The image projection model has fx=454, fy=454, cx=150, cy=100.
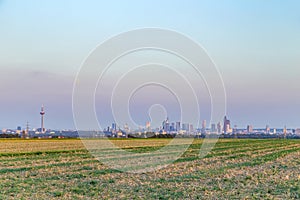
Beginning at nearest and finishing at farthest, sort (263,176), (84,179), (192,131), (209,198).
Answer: (209,198), (84,179), (263,176), (192,131)

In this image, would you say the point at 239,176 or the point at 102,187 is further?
the point at 239,176

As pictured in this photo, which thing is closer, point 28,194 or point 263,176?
point 28,194

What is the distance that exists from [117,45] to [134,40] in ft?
3.61

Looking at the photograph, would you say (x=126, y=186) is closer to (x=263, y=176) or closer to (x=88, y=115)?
(x=263, y=176)

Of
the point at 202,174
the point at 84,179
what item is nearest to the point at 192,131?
the point at 202,174

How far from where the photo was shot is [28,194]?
38.2 ft

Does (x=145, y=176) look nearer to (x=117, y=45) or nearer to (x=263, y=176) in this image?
(x=263, y=176)

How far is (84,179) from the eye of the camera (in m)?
14.7

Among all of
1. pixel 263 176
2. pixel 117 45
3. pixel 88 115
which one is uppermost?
pixel 117 45

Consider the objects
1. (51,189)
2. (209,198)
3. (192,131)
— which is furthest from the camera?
(192,131)

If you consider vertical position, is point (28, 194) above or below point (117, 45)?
below

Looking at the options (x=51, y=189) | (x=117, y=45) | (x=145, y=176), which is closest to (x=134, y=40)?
(x=117, y=45)

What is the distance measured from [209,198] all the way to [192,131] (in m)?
22.0

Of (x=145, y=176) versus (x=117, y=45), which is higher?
(x=117, y=45)
